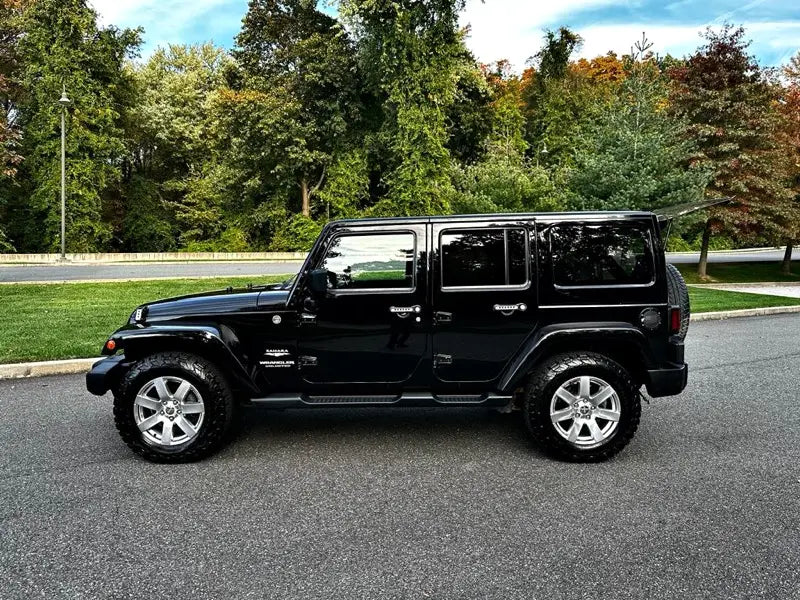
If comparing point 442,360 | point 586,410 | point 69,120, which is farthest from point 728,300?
point 69,120

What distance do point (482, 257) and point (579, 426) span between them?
1.46 metres

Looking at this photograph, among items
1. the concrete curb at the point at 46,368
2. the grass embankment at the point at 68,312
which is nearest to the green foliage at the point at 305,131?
the grass embankment at the point at 68,312

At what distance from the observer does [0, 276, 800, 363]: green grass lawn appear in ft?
26.4

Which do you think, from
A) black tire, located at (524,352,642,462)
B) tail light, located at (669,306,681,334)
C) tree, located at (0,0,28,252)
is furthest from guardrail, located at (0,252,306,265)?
tail light, located at (669,306,681,334)

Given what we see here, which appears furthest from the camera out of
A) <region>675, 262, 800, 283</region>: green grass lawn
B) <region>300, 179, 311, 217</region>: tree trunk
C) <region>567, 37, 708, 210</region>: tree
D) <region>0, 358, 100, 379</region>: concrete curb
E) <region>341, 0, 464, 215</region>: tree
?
<region>300, 179, 311, 217</region>: tree trunk

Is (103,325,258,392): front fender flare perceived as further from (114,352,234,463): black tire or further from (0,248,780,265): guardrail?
(0,248,780,265): guardrail

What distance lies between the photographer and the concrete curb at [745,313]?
1212cm

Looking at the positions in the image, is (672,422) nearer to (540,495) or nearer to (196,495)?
(540,495)

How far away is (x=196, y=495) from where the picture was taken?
3.81m

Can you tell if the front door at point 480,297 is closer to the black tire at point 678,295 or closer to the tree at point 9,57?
the black tire at point 678,295

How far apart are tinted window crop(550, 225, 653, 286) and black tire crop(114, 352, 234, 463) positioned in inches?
108

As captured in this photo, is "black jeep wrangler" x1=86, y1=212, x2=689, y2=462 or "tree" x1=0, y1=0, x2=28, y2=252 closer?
"black jeep wrangler" x1=86, y1=212, x2=689, y2=462

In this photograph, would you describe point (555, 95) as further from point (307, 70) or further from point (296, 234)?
point (296, 234)

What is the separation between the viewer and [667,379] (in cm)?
441
